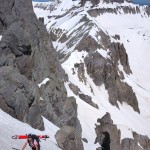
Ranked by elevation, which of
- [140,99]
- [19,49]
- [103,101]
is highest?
[19,49]

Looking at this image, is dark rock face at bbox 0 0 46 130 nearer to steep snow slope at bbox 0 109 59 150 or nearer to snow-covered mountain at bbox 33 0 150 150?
steep snow slope at bbox 0 109 59 150

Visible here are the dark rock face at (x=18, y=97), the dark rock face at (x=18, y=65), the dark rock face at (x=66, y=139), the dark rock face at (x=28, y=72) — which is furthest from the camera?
the dark rock face at (x=66, y=139)

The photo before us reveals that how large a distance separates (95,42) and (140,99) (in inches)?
709

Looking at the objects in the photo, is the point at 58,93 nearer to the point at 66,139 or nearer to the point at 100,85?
the point at 66,139

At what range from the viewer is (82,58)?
88.1m

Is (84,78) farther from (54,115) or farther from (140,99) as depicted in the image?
(54,115)

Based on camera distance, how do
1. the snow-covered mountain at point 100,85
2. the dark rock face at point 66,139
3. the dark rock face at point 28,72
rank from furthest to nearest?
the snow-covered mountain at point 100,85, the dark rock face at point 66,139, the dark rock face at point 28,72

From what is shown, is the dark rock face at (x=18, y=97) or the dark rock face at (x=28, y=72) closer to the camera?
the dark rock face at (x=18, y=97)

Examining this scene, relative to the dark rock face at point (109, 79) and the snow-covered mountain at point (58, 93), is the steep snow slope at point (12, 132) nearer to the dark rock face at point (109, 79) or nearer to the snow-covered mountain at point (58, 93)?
the snow-covered mountain at point (58, 93)

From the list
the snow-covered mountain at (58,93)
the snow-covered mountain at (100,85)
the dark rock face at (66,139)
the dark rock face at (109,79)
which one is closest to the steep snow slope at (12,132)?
the snow-covered mountain at (58,93)

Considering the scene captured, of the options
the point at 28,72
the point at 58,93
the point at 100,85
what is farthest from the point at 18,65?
the point at 100,85

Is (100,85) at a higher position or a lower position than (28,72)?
lower

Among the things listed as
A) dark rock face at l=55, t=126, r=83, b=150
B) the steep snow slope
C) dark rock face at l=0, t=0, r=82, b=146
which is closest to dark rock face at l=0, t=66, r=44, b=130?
dark rock face at l=0, t=0, r=82, b=146

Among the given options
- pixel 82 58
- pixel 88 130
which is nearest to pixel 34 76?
pixel 88 130
